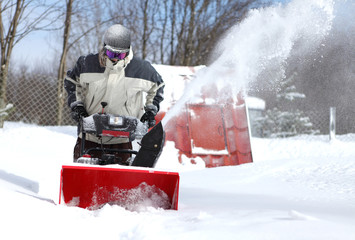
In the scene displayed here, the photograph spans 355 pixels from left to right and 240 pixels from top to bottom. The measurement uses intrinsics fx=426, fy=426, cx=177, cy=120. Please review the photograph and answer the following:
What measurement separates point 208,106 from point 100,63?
450 centimetres

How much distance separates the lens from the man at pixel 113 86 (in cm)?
355

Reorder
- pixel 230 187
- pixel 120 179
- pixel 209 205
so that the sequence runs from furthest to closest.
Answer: pixel 230 187
pixel 209 205
pixel 120 179

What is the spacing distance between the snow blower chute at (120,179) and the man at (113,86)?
0.90 feet

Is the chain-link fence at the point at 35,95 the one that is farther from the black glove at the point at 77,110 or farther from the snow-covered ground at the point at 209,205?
the black glove at the point at 77,110

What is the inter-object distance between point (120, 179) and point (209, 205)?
824 mm

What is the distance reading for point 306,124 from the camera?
654 inches

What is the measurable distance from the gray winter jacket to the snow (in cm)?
81

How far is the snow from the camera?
2504 mm

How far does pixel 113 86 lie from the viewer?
3617mm

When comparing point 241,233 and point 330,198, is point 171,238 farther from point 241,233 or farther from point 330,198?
point 330,198

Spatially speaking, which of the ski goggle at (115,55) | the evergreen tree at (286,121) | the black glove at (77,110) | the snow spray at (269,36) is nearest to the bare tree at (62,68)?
the snow spray at (269,36)

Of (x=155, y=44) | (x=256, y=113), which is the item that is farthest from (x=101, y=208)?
(x=256, y=113)

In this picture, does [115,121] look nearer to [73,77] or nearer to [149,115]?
[149,115]

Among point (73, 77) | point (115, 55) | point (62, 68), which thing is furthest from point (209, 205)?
point (62, 68)
